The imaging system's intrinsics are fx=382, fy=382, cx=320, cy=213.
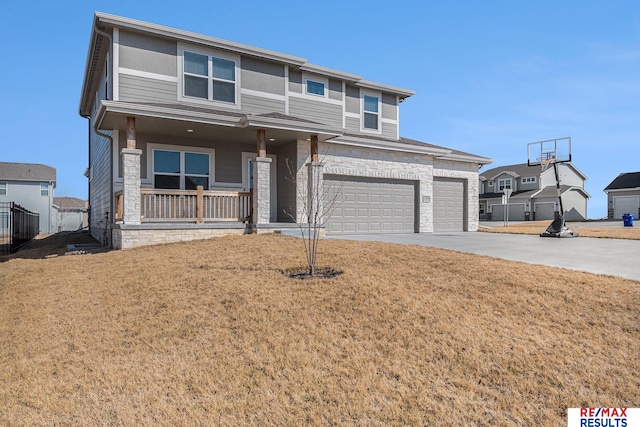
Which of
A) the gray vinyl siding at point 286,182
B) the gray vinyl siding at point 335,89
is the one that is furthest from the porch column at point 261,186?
the gray vinyl siding at point 335,89

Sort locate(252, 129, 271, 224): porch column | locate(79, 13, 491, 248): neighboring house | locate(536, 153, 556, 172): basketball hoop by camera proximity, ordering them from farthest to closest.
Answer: locate(536, 153, 556, 172): basketball hoop, locate(252, 129, 271, 224): porch column, locate(79, 13, 491, 248): neighboring house

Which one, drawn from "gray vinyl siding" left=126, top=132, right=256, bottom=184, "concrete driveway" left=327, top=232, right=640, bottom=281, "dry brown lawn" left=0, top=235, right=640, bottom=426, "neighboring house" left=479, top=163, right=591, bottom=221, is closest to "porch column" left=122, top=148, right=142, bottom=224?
"gray vinyl siding" left=126, top=132, right=256, bottom=184

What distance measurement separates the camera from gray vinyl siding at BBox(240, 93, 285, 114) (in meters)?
13.6

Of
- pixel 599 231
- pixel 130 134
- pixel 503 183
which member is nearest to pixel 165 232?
pixel 130 134

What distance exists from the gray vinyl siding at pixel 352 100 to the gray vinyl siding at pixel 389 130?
1.60 metres

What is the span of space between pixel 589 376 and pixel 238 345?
3593mm

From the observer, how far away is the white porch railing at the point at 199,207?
11.2 metres

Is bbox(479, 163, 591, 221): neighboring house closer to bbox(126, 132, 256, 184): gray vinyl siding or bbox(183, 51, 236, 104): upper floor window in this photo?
bbox(126, 132, 256, 184): gray vinyl siding

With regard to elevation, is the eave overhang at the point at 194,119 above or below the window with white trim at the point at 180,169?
above

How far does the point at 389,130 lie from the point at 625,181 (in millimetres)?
35394

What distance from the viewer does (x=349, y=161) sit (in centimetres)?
1430

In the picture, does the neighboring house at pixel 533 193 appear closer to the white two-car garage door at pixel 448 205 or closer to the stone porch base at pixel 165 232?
the white two-car garage door at pixel 448 205

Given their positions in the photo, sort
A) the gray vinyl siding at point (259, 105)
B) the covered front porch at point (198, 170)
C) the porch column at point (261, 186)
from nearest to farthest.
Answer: the covered front porch at point (198, 170) → the porch column at point (261, 186) → the gray vinyl siding at point (259, 105)

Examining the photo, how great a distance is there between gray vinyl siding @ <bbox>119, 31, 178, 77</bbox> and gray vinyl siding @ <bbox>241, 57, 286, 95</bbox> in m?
2.40
